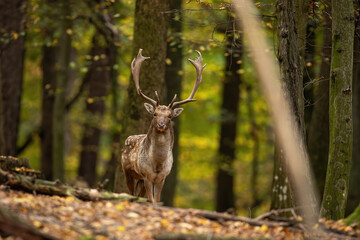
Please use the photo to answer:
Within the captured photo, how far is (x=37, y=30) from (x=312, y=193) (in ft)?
42.2

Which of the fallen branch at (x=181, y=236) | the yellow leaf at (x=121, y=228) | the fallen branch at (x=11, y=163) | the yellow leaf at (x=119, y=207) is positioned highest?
the fallen branch at (x=11, y=163)

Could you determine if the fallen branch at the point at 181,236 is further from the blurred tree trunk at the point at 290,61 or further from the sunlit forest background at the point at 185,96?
the sunlit forest background at the point at 185,96

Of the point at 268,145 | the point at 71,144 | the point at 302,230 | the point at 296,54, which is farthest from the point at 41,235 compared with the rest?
the point at 71,144

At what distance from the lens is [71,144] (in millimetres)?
33375

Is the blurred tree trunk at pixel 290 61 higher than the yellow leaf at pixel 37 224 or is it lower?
higher

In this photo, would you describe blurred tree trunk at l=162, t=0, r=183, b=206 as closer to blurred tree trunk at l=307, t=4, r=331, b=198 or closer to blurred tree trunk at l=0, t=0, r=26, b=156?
blurred tree trunk at l=307, t=4, r=331, b=198

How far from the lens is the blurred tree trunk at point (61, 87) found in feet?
61.4

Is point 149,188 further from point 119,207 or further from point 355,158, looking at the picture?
point 355,158

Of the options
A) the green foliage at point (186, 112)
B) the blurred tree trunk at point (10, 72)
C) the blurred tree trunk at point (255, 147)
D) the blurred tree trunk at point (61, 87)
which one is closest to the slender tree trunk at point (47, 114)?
the green foliage at point (186, 112)

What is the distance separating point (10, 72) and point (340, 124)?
12178 millimetres

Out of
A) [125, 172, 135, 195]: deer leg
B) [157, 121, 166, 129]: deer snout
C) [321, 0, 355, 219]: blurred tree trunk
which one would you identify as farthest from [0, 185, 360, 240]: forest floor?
[125, 172, 135, 195]: deer leg

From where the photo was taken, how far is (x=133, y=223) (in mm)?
7406

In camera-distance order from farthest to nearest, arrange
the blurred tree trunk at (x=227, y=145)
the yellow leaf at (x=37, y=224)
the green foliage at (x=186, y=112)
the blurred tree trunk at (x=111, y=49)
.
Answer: the blurred tree trunk at (x=227, y=145) → the green foliage at (x=186, y=112) → the blurred tree trunk at (x=111, y=49) → the yellow leaf at (x=37, y=224)

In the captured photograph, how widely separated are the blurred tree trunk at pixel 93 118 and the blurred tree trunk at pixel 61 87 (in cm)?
236
